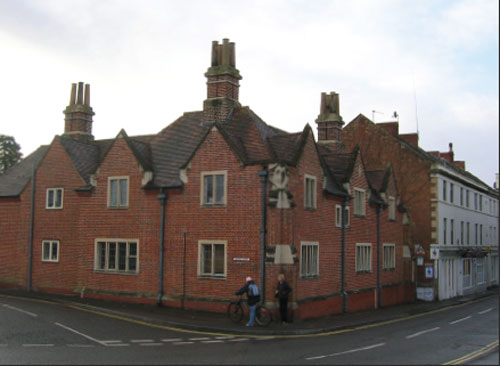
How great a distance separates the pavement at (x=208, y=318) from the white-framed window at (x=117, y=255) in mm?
1612

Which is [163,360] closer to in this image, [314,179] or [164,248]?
[164,248]

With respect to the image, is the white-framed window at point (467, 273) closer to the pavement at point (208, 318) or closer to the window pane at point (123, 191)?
the pavement at point (208, 318)

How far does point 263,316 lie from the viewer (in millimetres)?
20438

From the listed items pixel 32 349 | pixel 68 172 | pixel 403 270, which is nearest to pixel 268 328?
pixel 32 349

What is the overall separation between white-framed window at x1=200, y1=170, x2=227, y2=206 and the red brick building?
51mm

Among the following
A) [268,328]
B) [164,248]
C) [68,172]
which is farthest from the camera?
[68,172]

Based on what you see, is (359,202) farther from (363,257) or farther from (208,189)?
(208,189)

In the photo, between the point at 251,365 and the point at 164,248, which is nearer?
the point at 251,365

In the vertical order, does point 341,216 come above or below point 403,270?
above

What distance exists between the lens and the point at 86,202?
27.6 metres

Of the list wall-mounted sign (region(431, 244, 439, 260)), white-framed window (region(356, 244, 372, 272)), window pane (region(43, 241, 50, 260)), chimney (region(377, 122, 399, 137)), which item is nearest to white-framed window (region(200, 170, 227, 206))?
white-framed window (region(356, 244, 372, 272))

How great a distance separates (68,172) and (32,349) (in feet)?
52.5

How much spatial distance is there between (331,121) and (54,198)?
16.7 meters

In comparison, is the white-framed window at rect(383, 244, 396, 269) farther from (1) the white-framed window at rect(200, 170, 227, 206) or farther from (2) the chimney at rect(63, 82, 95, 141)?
(2) the chimney at rect(63, 82, 95, 141)
